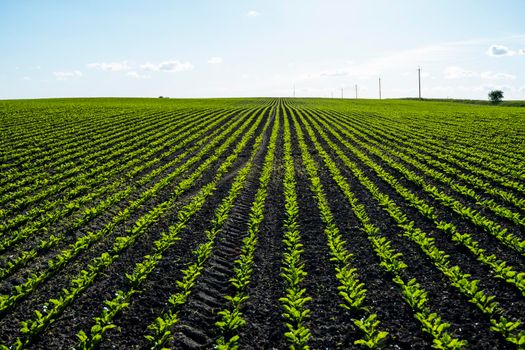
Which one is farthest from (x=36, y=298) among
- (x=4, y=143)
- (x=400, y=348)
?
(x=4, y=143)

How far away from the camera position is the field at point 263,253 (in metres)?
6.06

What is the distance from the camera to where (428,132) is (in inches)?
1143

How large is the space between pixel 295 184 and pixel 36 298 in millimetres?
9954

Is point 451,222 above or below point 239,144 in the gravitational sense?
below

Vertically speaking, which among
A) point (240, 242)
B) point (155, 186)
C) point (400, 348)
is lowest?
point (400, 348)

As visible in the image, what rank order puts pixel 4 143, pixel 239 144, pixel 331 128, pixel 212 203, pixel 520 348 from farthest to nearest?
pixel 331 128 → pixel 239 144 → pixel 4 143 → pixel 212 203 → pixel 520 348

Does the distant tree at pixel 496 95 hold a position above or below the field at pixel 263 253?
above

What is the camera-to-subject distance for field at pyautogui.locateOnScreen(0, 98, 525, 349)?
606 centimetres

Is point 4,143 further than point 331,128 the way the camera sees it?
No

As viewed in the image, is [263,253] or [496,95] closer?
[263,253]

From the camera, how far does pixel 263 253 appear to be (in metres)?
8.85

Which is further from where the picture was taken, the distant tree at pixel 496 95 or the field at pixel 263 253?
the distant tree at pixel 496 95

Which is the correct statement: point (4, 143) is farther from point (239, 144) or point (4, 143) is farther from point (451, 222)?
point (451, 222)

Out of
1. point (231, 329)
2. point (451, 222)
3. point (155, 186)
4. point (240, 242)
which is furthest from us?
point (155, 186)
